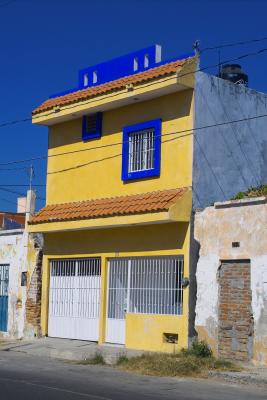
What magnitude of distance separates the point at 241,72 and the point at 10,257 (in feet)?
30.4

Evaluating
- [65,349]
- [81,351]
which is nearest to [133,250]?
[81,351]

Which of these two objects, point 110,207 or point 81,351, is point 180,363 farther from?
point 110,207

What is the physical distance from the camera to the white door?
1853cm

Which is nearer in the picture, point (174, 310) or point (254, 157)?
point (174, 310)

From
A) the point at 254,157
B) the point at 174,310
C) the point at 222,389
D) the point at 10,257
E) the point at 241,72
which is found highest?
the point at 241,72

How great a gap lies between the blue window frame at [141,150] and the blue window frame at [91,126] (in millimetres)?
1167

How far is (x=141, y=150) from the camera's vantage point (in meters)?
18.7

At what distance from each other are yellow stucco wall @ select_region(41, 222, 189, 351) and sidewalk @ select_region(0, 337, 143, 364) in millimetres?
513

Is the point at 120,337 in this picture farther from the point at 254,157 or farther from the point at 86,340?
the point at 254,157

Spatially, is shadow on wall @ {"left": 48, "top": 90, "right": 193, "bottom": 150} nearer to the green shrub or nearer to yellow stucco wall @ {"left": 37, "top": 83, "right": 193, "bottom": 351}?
yellow stucco wall @ {"left": 37, "top": 83, "right": 193, "bottom": 351}

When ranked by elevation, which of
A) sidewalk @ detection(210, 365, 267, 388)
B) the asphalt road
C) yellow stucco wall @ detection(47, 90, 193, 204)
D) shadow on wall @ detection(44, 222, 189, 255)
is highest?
yellow stucco wall @ detection(47, 90, 193, 204)

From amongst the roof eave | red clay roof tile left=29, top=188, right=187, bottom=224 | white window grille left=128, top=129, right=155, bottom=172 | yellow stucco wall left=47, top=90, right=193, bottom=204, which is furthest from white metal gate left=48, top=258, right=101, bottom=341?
the roof eave

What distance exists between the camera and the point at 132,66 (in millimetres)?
19766

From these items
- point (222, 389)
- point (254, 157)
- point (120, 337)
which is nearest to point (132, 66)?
point (254, 157)
